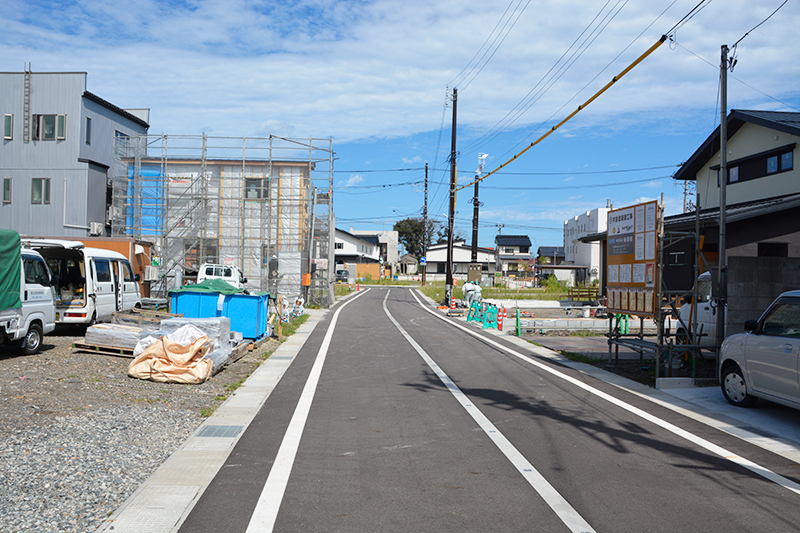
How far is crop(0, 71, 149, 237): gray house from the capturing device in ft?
94.5

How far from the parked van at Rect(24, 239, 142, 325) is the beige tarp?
16.7 ft

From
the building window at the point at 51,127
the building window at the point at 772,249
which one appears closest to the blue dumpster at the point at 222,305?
the building window at the point at 772,249

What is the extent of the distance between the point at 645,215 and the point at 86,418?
10179 millimetres

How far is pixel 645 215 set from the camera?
1139 cm

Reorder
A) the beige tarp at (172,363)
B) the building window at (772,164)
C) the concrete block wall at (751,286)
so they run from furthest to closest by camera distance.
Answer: the building window at (772,164) → the concrete block wall at (751,286) → the beige tarp at (172,363)

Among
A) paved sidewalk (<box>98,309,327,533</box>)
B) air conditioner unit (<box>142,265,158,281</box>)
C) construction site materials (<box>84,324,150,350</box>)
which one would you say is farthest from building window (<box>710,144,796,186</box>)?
air conditioner unit (<box>142,265,158,281</box>)

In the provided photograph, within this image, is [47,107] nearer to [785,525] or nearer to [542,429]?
[542,429]

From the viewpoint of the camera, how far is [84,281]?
1451cm

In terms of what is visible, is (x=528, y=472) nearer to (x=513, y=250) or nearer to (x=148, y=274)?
(x=148, y=274)

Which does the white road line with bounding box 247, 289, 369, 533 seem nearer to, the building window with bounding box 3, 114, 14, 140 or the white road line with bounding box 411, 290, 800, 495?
the white road line with bounding box 411, 290, 800, 495

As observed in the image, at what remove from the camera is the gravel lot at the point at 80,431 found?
15.5 feet

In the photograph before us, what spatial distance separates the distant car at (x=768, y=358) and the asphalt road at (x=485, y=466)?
1.16 m

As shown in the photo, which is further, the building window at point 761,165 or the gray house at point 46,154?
the gray house at point 46,154

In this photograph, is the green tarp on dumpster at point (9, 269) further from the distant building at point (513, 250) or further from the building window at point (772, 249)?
the distant building at point (513, 250)
